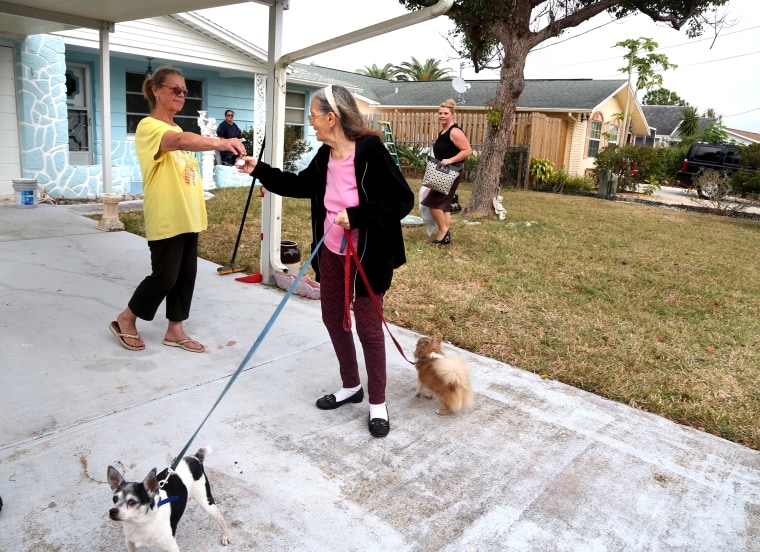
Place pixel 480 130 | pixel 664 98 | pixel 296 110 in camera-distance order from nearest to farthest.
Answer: pixel 296 110 < pixel 480 130 < pixel 664 98

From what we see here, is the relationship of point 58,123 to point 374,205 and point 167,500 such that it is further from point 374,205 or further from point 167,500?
point 167,500

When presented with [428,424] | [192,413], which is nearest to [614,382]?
[428,424]

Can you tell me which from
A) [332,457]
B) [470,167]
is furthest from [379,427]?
[470,167]

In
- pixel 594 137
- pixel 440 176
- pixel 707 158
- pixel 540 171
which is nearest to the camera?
pixel 440 176

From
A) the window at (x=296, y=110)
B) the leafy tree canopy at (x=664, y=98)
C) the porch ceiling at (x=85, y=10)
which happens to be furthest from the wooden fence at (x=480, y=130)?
the leafy tree canopy at (x=664, y=98)

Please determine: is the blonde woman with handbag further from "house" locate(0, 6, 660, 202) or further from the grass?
"house" locate(0, 6, 660, 202)

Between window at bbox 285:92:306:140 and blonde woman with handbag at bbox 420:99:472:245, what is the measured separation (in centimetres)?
854

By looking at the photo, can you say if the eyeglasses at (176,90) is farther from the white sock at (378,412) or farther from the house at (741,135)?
the house at (741,135)

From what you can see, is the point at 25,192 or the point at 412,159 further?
the point at 412,159

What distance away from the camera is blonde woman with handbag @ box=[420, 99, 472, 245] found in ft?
25.5

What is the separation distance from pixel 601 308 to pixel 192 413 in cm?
403

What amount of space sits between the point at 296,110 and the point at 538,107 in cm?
1027

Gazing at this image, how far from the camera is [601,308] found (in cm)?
567

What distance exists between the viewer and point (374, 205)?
9.56ft
